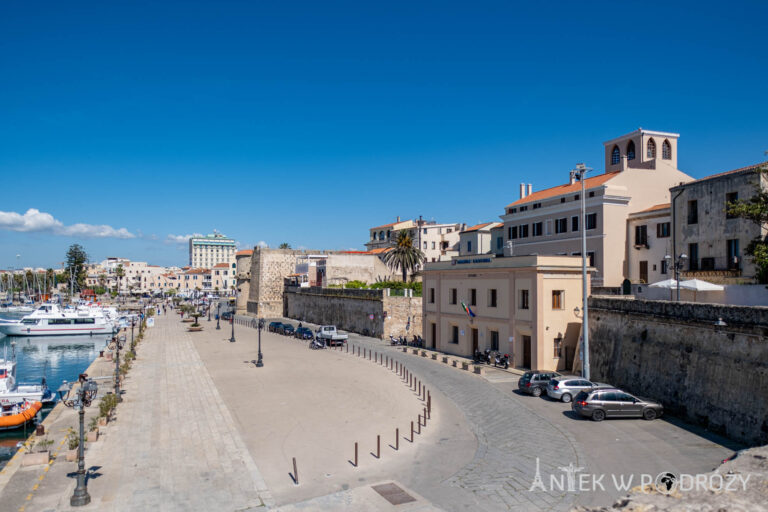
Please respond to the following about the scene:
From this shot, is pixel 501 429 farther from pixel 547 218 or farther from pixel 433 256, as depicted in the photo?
pixel 433 256

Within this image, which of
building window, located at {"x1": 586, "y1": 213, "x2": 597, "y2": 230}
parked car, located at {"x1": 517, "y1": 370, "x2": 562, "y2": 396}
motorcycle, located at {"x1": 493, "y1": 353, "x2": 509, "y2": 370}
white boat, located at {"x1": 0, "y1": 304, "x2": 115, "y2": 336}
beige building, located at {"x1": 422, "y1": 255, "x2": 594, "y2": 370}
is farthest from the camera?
white boat, located at {"x1": 0, "y1": 304, "x2": 115, "y2": 336}

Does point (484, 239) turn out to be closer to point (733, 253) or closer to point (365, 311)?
point (365, 311)

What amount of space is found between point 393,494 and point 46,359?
56.4 m

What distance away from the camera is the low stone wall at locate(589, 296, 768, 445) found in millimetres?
18938

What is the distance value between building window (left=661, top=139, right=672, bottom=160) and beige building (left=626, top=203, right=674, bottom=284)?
717 centimetres

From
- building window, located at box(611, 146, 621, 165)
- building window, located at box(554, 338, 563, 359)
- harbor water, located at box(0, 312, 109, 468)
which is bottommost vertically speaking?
harbor water, located at box(0, 312, 109, 468)

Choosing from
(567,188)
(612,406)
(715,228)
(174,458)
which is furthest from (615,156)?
(174,458)

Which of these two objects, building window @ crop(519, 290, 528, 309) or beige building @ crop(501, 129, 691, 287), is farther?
beige building @ crop(501, 129, 691, 287)

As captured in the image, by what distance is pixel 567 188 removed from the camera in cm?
4712

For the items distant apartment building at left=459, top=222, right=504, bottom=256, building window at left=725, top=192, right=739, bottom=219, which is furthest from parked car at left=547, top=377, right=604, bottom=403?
distant apartment building at left=459, top=222, right=504, bottom=256

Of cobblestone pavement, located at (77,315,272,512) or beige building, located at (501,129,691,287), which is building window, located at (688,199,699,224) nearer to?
beige building, located at (501,129,691,287)

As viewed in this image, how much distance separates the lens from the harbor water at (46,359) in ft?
92.1

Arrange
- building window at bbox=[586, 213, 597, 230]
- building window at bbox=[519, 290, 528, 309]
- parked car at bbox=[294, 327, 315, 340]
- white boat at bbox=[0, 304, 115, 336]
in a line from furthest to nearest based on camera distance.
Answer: white boat at bbox=[0, 304, 115, 336], parked car at bbox=[294, 327, 315, 340], building window at bbox=[586, 213, 597, 230], building window at bbox=[519, 290, 528, 309]

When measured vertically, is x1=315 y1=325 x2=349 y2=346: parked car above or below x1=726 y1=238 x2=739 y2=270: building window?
below
